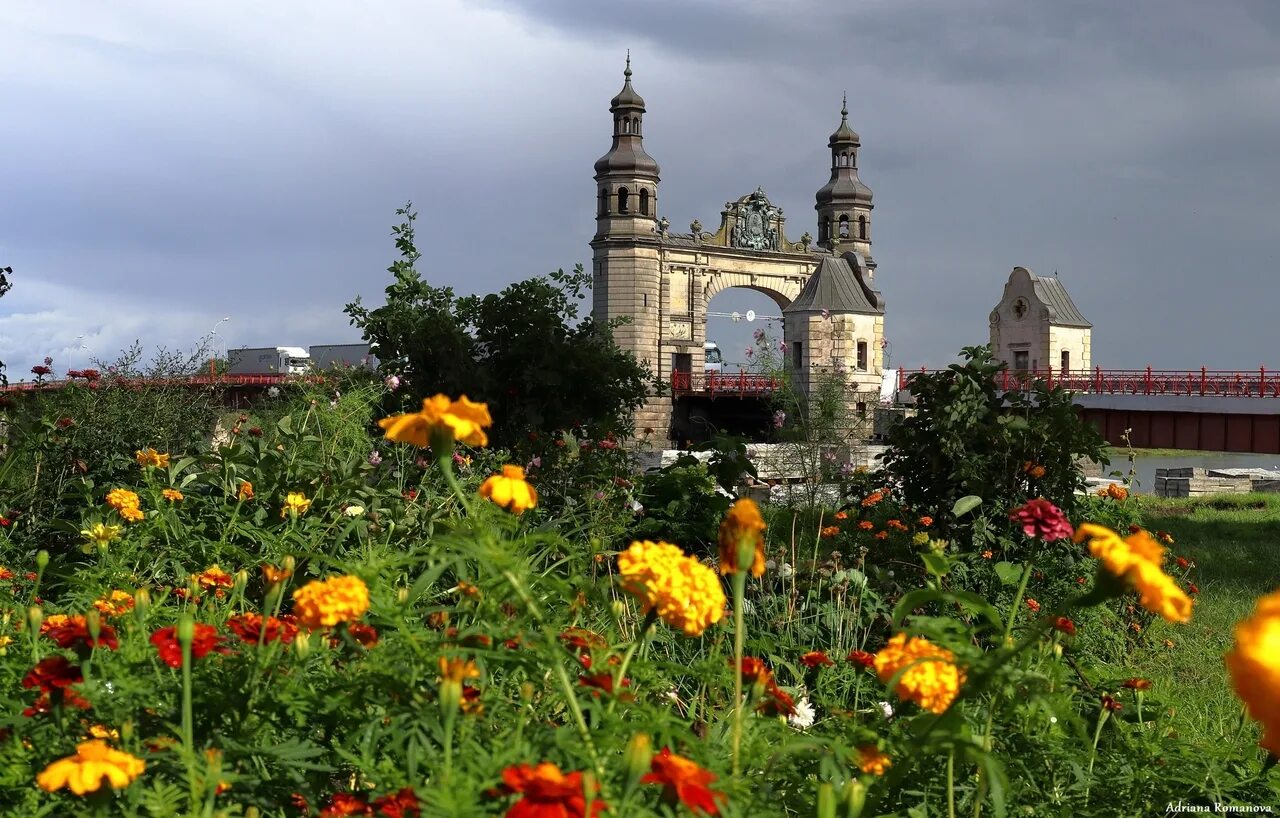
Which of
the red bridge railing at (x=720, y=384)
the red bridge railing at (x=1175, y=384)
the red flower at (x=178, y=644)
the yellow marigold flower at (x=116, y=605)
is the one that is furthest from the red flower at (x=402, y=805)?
the red bridge railing at (x=720, y=384)

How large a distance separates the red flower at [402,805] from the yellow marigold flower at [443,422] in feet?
1.72

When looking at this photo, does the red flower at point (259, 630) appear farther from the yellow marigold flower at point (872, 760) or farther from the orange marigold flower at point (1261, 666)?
the orange marigold flower at point (1261, 666)

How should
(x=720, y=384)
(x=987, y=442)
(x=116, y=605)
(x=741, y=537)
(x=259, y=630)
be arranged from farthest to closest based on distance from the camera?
(x=720, y=384) < (x=987, y=442) < (x=116, y=605) < (x=259, y=630) < (x=741, y=537)

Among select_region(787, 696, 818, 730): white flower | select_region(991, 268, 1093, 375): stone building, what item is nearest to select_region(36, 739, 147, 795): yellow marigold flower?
select_region(787, 696, 818, 730): white flower

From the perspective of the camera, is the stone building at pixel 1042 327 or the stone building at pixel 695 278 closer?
the stone building at pixel 1042 327

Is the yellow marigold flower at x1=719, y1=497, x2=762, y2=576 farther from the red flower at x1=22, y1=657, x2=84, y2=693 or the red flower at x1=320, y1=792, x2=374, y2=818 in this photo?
the red flower at x1=22, y1=657, x2=84, y2=693

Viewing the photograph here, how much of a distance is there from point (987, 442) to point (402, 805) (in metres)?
5.53

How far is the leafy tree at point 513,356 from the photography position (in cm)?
1005

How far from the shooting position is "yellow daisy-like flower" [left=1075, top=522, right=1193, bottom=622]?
157 centimetres

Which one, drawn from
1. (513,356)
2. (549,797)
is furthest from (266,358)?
(549,797)

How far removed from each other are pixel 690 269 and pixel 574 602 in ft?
161

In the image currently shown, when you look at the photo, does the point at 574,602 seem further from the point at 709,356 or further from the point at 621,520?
the point at 709,356

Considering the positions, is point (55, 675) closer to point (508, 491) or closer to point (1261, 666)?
point (508, 491)

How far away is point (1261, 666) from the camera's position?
944 millimetres
